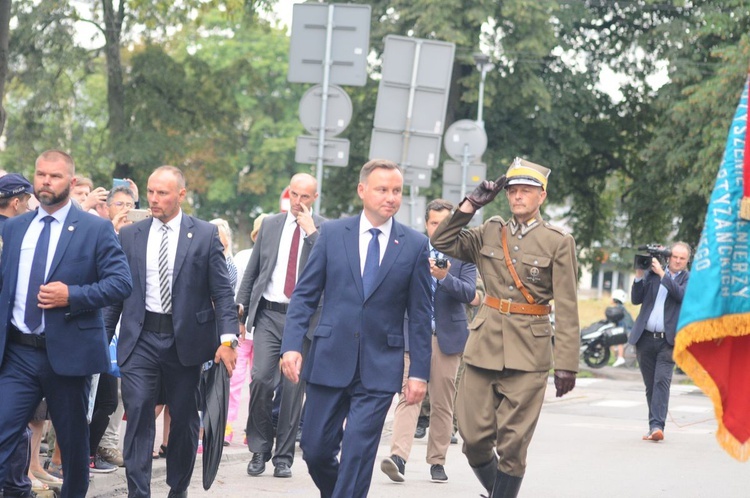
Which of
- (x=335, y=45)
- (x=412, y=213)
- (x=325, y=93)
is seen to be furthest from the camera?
(x=412, y=213)

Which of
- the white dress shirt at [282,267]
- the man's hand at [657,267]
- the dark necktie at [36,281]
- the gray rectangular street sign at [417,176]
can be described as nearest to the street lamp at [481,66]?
the gray rectangular street sign at [417,176]

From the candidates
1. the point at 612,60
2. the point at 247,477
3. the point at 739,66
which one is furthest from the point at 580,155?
the point at 247,477

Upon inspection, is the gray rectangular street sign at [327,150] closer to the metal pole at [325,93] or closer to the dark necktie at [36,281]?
the metal pole at [325,93]

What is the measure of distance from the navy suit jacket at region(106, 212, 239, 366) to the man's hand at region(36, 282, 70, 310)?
0.77 meters

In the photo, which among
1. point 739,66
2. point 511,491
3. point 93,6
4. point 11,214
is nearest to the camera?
point 511,491

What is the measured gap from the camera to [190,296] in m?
7.95

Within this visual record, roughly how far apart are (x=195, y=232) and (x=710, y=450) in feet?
23.0

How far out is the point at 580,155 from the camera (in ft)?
120

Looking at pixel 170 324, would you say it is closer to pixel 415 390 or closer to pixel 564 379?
pixel 415 390

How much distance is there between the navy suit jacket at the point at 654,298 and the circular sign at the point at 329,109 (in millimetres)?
3795

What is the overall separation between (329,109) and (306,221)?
514 cm

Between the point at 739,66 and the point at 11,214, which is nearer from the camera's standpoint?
the point at 11,214

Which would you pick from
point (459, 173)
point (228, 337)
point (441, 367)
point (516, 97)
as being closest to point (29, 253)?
point (228, 337)

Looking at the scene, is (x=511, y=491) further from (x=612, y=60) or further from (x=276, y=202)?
(x=276, y=202)
